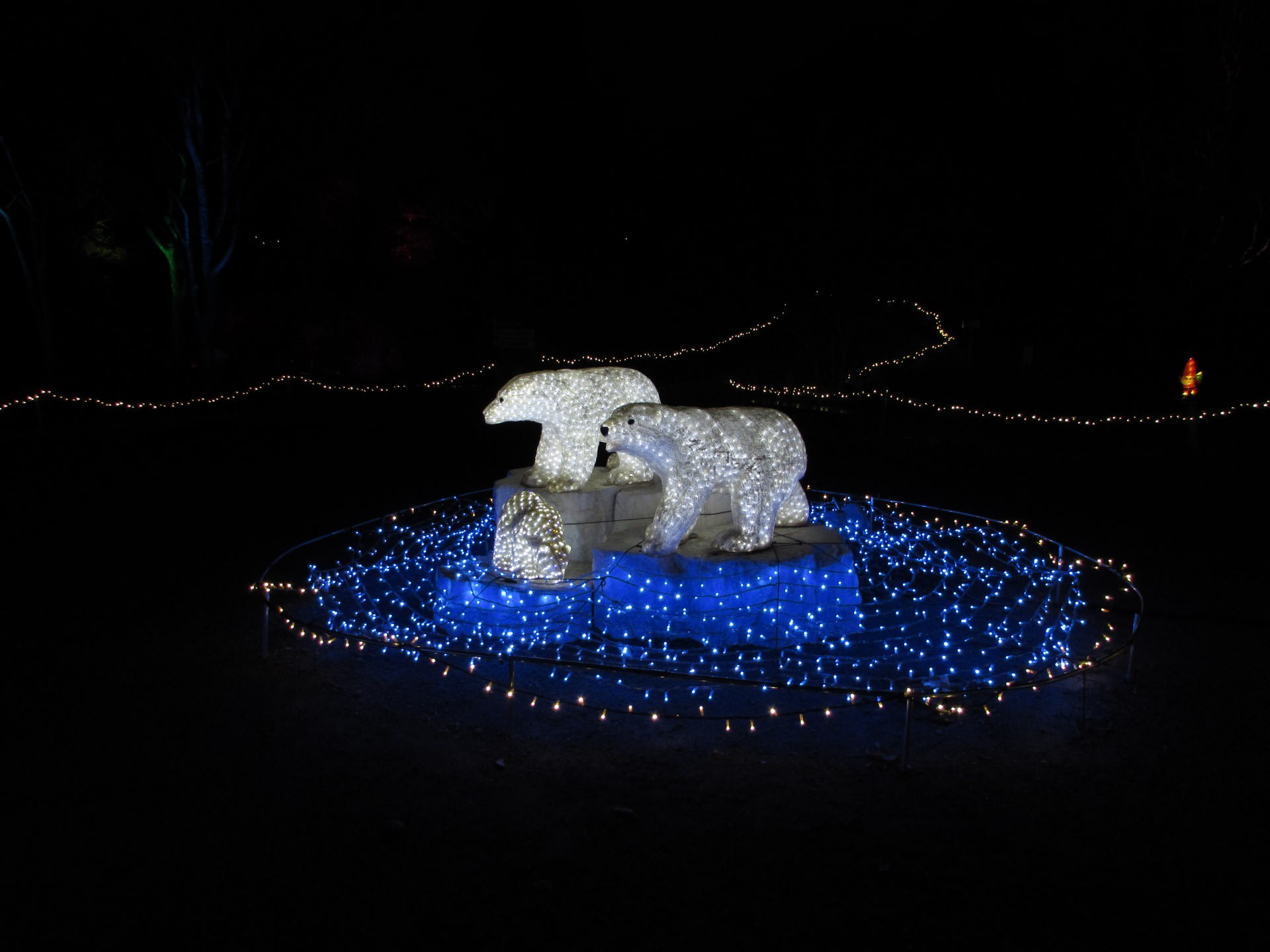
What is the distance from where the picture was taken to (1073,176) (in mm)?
16516

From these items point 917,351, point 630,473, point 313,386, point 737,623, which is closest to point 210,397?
point 313,386

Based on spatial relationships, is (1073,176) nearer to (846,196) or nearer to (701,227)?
(846,196)

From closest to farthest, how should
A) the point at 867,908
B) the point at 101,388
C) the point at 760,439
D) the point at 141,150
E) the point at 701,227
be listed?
the point at 867,908 < the point at 760,439 < the point at 101,388 < the point at 141,150 < the point at 701,227

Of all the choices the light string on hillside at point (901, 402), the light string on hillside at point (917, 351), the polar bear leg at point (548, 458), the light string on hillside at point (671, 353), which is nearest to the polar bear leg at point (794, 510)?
the polar bear leg at point (548, 458)

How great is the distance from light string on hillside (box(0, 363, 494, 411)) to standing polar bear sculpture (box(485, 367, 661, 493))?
8.31m

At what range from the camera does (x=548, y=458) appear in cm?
754

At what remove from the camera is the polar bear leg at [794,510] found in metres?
7.18

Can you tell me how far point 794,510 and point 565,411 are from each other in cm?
198

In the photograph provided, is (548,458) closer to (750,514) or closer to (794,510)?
(750,514)

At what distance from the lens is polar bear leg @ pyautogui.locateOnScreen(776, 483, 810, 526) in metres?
7.18

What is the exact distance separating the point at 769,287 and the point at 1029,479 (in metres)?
8.56

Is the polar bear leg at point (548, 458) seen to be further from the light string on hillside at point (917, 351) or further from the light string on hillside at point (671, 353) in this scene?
the light string on hillside at point (917, 351)

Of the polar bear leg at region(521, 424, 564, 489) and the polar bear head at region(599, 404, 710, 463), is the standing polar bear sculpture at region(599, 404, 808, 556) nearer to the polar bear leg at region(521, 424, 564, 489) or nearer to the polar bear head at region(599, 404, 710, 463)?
the polar bear head at region(599, 404, 710, 463)

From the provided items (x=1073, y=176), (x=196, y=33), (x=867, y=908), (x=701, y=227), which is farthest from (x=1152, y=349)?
(x=196, y=33)
